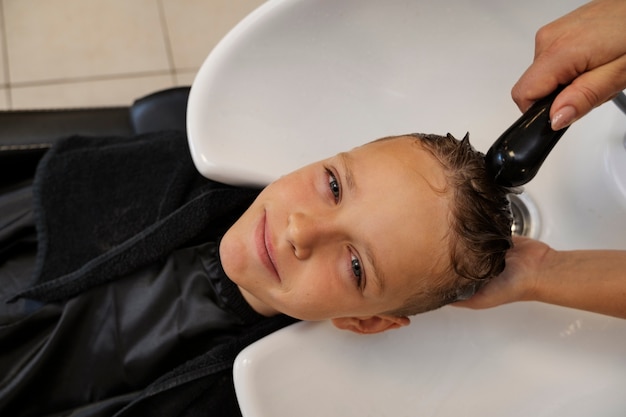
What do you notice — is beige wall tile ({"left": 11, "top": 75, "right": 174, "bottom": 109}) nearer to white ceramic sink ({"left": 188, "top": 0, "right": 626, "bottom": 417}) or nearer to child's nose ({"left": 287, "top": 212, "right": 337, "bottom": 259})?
white ceramic sink ({"left": 188, "top": 0, "right": 626, "bottom": 417})

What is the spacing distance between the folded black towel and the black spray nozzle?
404 millimetres

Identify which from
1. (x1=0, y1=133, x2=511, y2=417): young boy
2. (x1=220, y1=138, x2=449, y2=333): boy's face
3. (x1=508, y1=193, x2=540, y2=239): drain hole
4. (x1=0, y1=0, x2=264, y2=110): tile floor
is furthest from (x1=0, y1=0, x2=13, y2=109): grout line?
(x1=508, y1=193, x2=540, y2=239): drain hole

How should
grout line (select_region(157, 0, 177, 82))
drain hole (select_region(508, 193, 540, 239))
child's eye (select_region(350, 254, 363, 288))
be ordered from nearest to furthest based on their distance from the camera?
child's eye (select_region(350, 254, 363, 288)), drain hole (select_region(508, 193, 540, 239)), grout line (select_region(157, 0, 177, 82))

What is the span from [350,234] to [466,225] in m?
0.14

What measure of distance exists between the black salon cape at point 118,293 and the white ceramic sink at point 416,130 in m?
0.13

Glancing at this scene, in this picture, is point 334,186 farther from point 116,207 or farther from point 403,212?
point 116,207

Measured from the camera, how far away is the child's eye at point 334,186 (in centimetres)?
74

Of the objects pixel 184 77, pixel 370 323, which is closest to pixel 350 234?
pixel 370 323

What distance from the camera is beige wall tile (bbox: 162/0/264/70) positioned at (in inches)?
67.9

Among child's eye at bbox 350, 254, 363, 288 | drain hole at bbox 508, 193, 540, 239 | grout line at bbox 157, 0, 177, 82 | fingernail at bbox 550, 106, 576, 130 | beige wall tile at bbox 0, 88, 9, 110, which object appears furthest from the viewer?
grout line at bbox 157, 0, 177, 82

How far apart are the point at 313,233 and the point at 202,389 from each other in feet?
1.11

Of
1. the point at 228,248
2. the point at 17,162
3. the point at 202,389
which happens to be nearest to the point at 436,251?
the point at 228,248

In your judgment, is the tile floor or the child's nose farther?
the tile floor

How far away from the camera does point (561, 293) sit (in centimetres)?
76
